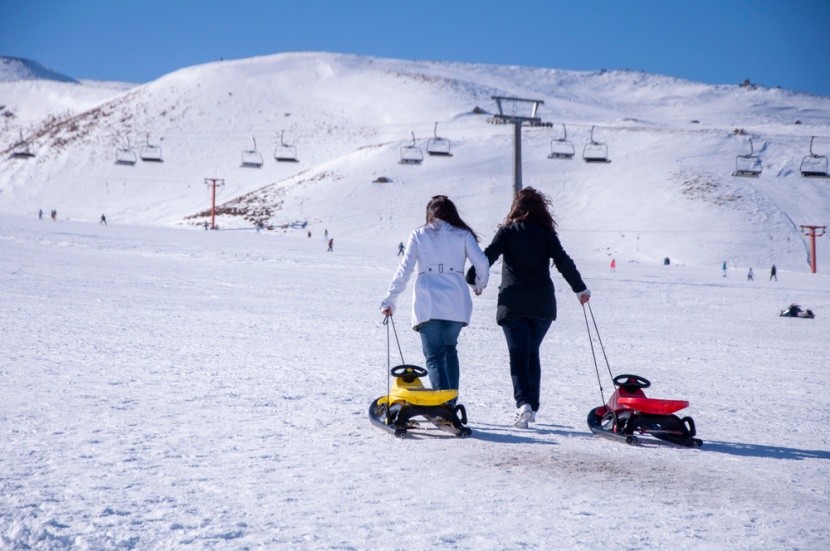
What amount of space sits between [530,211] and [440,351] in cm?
137

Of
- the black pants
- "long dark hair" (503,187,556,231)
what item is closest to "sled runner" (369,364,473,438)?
the black pants

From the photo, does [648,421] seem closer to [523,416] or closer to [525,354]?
[523,416]

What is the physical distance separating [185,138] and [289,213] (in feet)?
145

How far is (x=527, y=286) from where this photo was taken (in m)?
7.59

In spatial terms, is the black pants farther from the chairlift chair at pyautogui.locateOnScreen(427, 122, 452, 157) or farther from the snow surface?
the chairlift chair at pyautogui.locateOnScreen(427, 122, 452, 157)

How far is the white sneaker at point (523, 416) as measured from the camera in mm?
7441

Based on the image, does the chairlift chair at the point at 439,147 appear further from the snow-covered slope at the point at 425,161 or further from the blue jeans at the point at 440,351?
the blue jeans at the point at 440,351

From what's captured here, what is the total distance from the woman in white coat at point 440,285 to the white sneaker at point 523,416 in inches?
22.0

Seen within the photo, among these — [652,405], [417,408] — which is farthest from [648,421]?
[417,408]

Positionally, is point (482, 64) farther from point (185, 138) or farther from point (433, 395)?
point (433, 395)

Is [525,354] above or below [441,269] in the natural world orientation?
below

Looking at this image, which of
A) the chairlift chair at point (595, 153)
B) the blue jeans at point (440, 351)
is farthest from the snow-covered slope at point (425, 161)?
the blue jeans at point (440, 351)

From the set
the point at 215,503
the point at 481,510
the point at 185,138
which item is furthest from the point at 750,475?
the point at 185,138

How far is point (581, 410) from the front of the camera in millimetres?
8680
